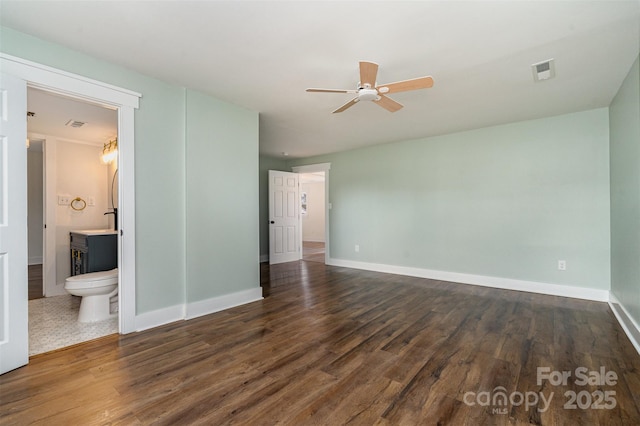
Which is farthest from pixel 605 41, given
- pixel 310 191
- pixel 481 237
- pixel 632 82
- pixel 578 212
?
pixel 310 191

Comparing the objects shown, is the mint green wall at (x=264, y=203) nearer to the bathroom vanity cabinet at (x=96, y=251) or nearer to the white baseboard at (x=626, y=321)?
the bathroom vanity cabinet at (x=96, y=251)

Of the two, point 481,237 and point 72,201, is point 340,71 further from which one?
point 72,201

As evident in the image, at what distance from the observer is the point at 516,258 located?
4.27m

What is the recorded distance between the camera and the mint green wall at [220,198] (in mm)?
3203

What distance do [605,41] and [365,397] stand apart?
10.1 feet

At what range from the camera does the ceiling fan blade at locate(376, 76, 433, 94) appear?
2.32 m

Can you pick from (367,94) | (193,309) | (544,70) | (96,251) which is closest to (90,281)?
(96,251)

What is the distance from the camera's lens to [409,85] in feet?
7.86

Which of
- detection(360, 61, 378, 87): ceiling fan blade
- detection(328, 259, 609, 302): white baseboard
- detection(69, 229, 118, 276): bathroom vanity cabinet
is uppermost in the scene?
detection(360, 61, 378, 87): ceiling fan blade

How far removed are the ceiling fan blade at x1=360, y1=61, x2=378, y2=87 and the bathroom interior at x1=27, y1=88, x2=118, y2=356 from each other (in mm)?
2614

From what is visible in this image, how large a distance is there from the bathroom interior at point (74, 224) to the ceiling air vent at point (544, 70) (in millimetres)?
4166

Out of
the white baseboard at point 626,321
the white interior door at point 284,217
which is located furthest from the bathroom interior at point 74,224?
the white baseboard at point 626,321

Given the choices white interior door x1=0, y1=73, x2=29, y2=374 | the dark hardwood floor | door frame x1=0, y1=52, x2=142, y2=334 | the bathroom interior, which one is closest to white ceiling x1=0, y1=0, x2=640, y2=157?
door frame x1=0, y1=52, x2=142, y2=334

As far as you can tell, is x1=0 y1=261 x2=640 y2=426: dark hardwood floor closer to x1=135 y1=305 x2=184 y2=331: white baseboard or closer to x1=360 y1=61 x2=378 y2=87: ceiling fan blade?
x1=135 y1=305 x2=184 y2=331: white baseboard
